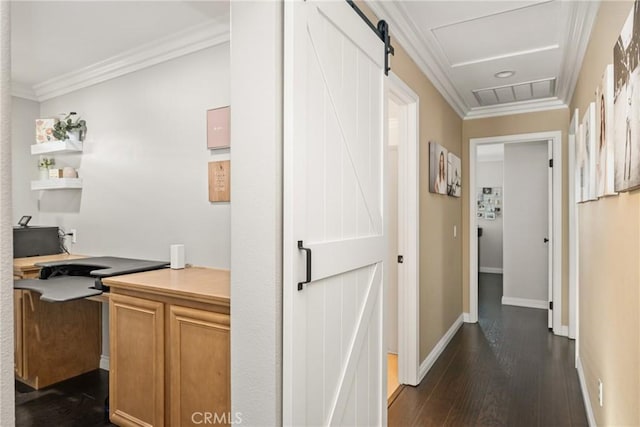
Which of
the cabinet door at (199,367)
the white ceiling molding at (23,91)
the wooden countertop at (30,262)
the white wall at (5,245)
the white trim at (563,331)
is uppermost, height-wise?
the white ceiling molding at (23,91)

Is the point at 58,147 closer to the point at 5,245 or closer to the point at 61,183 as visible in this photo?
the point at 61,183

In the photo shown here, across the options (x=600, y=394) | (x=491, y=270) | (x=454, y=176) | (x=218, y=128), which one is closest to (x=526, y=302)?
(x=454, y=176)

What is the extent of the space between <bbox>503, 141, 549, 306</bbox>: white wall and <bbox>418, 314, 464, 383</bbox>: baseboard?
61.0 inches

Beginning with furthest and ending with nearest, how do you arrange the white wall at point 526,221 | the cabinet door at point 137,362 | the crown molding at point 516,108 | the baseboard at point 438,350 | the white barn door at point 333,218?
the white wall at point 526,221
the crown molding at point 516,108
the baseboard at point 438,350
the cabinet door at point 137,362
the white barn door at point 333,218

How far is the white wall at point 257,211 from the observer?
1.36 meters

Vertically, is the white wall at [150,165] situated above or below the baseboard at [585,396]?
above

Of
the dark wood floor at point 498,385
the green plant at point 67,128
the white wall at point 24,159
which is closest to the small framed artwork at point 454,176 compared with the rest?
the dark wood floor at point 498,385

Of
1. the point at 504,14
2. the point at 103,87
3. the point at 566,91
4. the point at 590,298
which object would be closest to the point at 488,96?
the point at 566,91

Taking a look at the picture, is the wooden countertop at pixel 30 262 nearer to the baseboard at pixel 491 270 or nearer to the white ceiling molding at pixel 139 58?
the white ceiling molding at pixel 139 58

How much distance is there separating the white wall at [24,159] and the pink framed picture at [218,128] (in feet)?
7.41

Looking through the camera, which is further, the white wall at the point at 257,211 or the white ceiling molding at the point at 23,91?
the white ceiling molding at the point at 23,91

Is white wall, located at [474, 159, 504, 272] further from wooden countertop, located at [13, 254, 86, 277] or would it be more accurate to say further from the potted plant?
the potted plant

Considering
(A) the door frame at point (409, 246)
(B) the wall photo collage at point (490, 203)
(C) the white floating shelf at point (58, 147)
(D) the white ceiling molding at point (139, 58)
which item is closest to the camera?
(D) the white ceiling molding at point (139, 58)

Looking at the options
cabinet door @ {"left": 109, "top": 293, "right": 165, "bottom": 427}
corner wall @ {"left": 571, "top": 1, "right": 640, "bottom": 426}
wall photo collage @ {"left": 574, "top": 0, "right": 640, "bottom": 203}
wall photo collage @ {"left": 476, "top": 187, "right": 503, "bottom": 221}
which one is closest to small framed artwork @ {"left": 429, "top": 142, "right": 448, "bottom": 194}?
corner wall @ {"left": 571, "top": 1, "right": 640, "bottom": 426}
